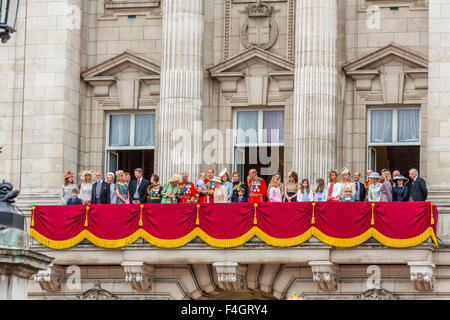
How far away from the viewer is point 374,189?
45656mm

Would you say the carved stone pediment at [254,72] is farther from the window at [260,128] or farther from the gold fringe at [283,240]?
the gold fringe at [283,240]

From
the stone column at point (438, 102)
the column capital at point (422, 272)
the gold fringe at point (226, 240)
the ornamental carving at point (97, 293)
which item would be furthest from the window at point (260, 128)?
the column capital at point (422, 272)

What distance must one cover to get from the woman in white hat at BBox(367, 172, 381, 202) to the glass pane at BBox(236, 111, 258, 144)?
6911mm

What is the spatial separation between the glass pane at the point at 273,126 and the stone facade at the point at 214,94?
0.24 m

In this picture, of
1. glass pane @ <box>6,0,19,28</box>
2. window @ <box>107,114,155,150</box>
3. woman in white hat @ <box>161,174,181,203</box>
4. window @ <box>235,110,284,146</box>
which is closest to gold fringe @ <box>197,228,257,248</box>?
woman in white hat @ <box>161,174,181,203</box>

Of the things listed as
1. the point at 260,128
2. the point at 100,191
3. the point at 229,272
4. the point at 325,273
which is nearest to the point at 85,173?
the point at 100,191

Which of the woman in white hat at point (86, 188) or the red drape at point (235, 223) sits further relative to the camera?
the woman in white hat at point (86, 188)

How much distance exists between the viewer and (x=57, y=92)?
2021 inches

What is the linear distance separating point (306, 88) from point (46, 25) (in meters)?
9.22

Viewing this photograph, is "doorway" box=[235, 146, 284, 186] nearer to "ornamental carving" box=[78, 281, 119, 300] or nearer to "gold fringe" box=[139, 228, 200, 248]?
"gold fringe" box=[139, 228, 200, 248]

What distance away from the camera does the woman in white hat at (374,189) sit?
1795 inches

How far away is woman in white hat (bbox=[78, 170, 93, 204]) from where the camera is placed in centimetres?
4831

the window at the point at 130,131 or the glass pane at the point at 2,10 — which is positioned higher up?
the glass pane at the point at 2,10
